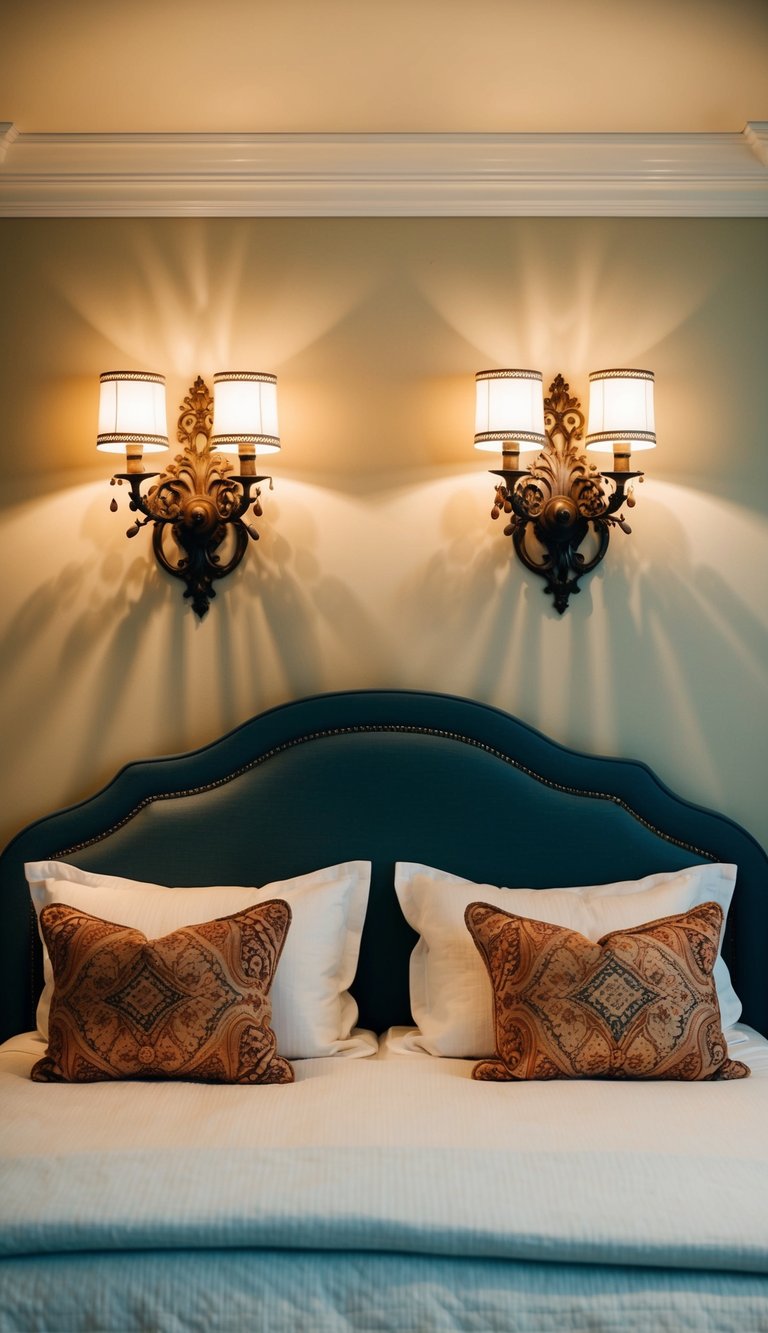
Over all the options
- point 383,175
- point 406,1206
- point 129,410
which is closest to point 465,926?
point 406,1206

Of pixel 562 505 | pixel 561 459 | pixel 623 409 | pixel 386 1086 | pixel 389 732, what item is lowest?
pixel 386 1086

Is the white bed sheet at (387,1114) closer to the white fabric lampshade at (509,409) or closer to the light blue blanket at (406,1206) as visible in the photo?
the light blue blanket at (406,1206)

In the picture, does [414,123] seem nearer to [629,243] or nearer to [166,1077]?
[629,243]

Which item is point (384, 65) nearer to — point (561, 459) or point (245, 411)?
point (245, 411)

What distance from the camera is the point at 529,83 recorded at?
8.04 ft

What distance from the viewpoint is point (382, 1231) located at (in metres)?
1.62

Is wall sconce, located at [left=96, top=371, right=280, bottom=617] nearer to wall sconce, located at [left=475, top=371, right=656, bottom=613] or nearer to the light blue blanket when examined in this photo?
wall sconce, located at [left=475, top=371, right=656, bottom=613]

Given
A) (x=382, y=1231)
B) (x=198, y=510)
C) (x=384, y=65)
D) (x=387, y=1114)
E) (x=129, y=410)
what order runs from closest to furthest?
(x=382, y=1231), (x=387, y=1114), (x=384, y=65), (x=129, y=410), (x=198, y=510)

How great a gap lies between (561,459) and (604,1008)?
4.47 ft

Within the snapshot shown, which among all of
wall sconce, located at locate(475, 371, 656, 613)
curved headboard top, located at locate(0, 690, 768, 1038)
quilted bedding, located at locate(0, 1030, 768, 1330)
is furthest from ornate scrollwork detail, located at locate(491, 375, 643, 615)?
quilted bedding, located at locate(0, 1030, 768, 1330)

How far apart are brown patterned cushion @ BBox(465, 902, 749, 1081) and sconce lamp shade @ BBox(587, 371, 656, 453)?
3.85 feet

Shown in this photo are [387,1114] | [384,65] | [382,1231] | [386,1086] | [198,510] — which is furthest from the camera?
[198,510]

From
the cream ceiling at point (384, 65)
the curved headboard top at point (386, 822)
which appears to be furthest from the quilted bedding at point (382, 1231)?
the cream ceiling at point (384, 65)

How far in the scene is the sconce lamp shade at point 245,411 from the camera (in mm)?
2619
